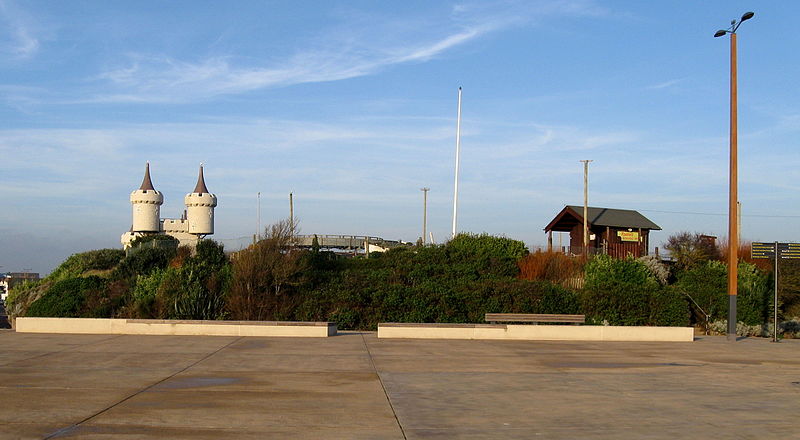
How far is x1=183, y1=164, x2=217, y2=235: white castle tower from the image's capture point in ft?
272

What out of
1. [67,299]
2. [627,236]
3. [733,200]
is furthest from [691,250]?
[67,299]

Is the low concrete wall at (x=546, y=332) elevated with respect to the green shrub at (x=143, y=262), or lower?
lower

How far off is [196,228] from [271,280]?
59799 millimetres

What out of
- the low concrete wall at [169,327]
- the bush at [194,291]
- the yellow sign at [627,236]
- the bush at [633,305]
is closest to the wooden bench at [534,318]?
the bush at [633,305]

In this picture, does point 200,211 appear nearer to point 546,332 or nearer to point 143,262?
point 143,262

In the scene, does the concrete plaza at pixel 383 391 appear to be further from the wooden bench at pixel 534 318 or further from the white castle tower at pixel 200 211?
the white castle tower at pixel 200 211

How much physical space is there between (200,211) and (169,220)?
4240 millimetres

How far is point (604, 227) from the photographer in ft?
147

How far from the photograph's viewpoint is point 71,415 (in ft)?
31.0

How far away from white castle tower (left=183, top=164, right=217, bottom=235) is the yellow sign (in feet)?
169

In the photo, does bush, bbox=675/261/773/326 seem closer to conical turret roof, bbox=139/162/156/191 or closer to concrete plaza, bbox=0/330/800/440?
concrete plaza, bbox=0/330/800/440

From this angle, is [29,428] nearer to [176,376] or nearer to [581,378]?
[176,376]

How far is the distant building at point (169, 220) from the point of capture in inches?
3189

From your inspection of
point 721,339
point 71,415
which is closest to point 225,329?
point 71,415
